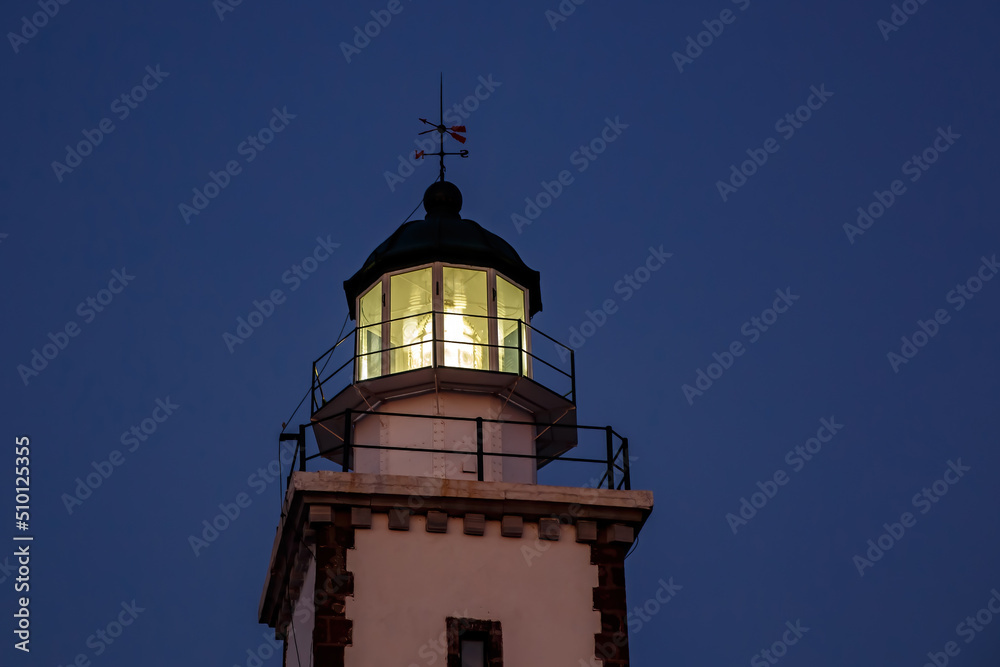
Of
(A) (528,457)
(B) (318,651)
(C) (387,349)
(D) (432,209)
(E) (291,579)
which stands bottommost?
(B) (318,651)

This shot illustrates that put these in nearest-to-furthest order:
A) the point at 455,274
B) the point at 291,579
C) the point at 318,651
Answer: the point at 318,651
the point at 291,579
the point at 455,274

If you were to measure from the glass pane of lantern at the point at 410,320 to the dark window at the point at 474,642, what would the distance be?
385cm

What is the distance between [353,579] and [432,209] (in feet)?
21.8

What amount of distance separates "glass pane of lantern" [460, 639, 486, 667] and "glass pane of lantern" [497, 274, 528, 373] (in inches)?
165

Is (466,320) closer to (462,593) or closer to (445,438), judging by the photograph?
(445,438)

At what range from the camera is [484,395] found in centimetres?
1938

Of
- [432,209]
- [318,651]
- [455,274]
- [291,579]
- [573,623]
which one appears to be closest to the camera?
[318,651]

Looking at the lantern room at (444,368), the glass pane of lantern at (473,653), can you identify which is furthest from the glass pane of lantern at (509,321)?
the glass pane of lantern at (473,653)

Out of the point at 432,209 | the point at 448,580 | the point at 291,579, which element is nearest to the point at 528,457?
the point at 448,580

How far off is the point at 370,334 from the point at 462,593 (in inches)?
183

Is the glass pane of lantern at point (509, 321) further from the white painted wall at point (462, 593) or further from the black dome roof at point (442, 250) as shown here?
the white painted wall at point (462, 593)

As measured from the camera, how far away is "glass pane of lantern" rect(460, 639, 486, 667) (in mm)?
17062

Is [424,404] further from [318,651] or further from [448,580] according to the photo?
[318,651]

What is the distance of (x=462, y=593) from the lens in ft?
57.0
